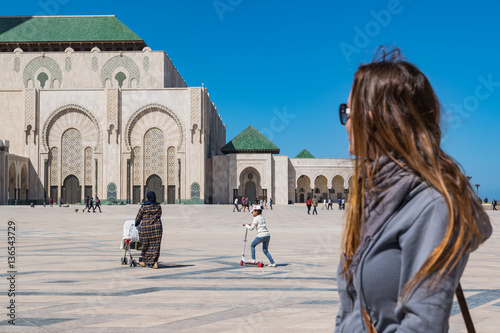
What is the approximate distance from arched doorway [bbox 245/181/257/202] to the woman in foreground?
5550 cm

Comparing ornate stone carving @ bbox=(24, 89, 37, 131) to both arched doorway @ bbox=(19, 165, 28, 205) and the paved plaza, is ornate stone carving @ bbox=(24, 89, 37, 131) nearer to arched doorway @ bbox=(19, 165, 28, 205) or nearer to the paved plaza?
arched doorway @ bbox=(19, 165, 28, 205)

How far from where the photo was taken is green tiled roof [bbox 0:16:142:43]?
56219 millimetres

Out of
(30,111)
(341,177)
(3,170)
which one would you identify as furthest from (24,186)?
(341,177)

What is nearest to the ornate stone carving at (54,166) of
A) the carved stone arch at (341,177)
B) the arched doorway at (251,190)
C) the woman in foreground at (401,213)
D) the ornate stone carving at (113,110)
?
the ornate stone carving at (113,110)

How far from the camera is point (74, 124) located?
5122 cm

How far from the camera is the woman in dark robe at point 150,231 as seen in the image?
8312 millimetres

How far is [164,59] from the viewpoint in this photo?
54.5m

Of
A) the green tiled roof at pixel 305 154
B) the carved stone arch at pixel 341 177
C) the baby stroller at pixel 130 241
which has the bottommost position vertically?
the baby stroller at pixel 130 241

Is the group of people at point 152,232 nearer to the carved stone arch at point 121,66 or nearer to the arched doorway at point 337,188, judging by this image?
the carved stone arch at point 121,66

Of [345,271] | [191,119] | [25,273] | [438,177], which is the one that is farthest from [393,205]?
[191,119]

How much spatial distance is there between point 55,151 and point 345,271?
52.9m

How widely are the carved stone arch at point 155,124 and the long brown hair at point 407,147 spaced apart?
4970 cm

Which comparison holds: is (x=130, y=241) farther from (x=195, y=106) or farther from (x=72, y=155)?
(x=72, y=155)

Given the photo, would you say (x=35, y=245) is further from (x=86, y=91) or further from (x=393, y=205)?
(x=86, y=91)
